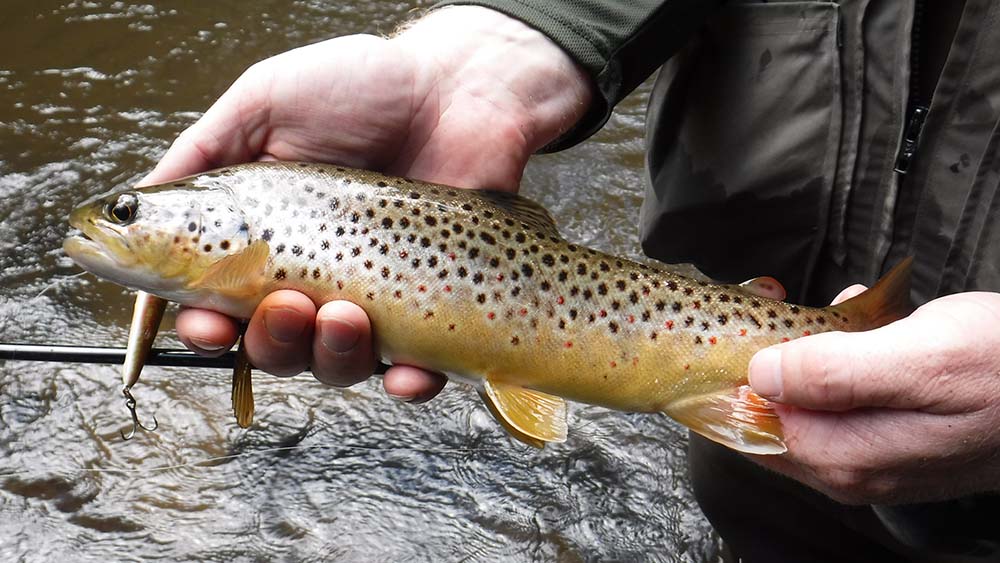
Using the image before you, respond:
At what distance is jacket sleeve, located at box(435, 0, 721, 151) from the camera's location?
7.38 ft

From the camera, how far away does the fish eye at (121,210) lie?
1993 mm

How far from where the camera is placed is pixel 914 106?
1943mm

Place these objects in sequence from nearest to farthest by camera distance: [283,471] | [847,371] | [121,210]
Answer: [847,371]
[121,210]
[283,471]

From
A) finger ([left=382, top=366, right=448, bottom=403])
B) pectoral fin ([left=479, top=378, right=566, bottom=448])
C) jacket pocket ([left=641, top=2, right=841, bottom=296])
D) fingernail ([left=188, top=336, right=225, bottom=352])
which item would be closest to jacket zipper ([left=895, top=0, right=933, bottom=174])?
jacket pocket ([left=641, top=2, right=841, bottom=296])

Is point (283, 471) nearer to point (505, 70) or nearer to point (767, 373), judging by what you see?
point (505, 70)

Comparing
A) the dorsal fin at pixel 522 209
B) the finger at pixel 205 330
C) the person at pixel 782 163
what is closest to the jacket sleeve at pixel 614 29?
the person at pixel 782 163

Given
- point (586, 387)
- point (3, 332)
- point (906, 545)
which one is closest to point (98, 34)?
point (3, 332)

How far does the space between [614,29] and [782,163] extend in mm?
544

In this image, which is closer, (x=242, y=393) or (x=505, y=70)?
(x=242, y=393)

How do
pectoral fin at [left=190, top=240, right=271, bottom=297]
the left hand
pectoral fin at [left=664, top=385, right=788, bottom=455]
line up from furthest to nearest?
1. pectoral fin at [left=190, top=240, right=271, bottom=297]
2. pectoral fin at [left=664, top=385, right=788, bottom=455]
3. the left hand

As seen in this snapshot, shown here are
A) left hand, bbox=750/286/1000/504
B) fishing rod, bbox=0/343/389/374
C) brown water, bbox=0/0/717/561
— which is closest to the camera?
left hand, bbox=750/286/1000/504

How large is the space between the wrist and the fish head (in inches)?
26.8

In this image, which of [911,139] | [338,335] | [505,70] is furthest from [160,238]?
[911,139]

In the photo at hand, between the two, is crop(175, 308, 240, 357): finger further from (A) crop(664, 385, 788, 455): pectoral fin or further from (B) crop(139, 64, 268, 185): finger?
(A) crop(664, 385, 788, 455): pectoral fin
